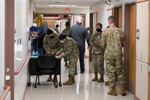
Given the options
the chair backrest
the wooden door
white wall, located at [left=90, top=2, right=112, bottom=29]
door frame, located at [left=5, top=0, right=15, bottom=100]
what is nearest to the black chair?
the chair backrest

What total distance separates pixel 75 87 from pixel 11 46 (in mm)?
4633

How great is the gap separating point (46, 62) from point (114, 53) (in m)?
2.04

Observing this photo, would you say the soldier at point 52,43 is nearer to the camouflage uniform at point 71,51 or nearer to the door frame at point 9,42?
the camouflage uniform at point 71,51

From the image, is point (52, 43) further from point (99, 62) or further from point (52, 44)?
point (99, 62)

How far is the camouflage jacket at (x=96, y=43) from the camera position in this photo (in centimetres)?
948

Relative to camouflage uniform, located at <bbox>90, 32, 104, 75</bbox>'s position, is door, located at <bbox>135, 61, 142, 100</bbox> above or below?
below

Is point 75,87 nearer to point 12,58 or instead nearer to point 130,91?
point 130,91

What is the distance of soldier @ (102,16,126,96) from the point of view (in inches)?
294

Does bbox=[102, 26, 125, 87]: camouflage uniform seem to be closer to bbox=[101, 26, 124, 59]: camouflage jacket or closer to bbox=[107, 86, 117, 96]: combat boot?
bbox=[101, 26, 124, 59]: camouflage jacket

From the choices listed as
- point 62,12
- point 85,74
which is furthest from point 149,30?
point 62,12

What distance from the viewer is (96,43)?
375 inches

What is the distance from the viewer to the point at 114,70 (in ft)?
25.0

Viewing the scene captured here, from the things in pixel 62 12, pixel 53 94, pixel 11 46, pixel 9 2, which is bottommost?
pixel 53 94

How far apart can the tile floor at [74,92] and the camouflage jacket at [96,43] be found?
3.07ft
